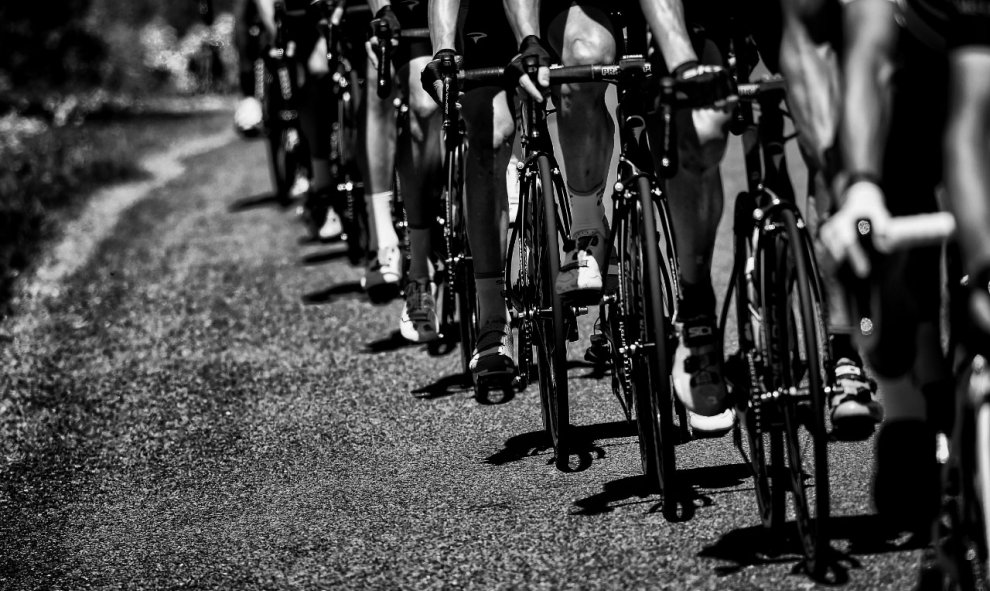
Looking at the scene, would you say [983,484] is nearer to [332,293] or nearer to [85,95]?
[332,293]

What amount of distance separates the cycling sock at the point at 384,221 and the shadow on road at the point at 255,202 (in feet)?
18.1

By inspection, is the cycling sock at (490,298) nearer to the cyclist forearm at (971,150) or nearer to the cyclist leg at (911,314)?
the cyclist leg at (911,314)

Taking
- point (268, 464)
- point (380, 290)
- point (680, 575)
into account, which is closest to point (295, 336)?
point (380, 290)

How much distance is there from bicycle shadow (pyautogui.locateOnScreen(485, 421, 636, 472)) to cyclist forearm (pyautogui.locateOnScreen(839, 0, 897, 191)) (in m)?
2.29

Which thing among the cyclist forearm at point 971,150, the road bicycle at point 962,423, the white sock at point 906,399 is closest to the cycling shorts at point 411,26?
the road bicycle at point 962,423

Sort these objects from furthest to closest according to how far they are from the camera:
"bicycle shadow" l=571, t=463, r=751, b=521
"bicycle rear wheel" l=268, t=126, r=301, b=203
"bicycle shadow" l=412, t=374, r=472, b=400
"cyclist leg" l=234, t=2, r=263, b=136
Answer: "cyclist leg" l=234, t=2, r=263, b=136, "bicycle rear wheel" l=268, t=126, r=301, b=203, "bicycle shadow" l=412, t=374, r=472, b=400, "bicycle shadow" l=571, t=463, r=751, b=521

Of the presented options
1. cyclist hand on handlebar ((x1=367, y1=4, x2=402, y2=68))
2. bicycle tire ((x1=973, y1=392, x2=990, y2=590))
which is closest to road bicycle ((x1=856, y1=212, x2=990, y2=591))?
bicycle tire ((x1=973, y1=392, x2=990, y2=590))

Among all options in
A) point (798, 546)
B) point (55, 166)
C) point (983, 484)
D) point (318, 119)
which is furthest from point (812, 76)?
point (55, 166)

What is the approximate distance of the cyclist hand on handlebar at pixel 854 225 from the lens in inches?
136

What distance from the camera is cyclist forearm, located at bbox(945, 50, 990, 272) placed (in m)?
3.19

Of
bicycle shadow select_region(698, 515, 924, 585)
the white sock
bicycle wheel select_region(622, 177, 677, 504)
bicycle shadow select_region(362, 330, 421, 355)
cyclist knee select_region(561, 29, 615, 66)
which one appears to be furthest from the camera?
bicycle shadow select_region(362, 330, 421, 355)

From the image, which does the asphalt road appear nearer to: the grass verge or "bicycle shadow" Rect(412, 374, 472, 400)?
"bicycle shadow" Rect(412, 374, 472, 400)

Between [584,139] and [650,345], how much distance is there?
117 centimetres

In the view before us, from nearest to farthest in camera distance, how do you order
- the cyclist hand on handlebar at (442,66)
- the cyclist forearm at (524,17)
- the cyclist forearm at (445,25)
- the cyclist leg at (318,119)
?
the cyclist forearm at (524,17), the cyclist hand on handlebar at (442,66), the cyclist forearm at (445,25), the cyclist leg at (318,119)
